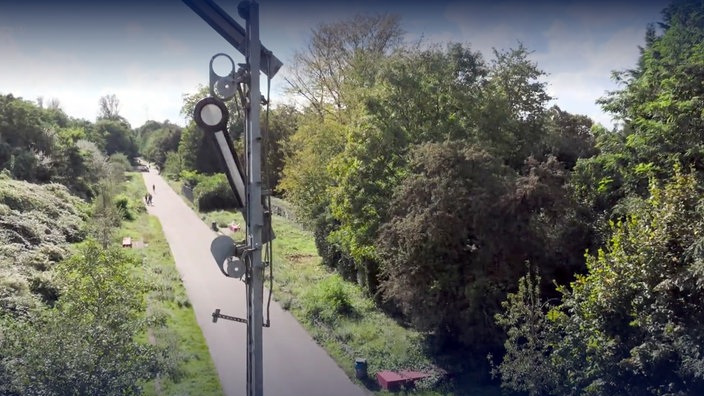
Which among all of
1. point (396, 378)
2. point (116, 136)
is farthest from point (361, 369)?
point (116, 136)

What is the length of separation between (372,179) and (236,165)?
34.2ft

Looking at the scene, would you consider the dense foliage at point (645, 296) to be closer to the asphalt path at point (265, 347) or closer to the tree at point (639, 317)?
the tree at point (639, 317)

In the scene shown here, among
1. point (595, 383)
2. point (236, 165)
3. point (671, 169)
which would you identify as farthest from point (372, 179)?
Result: point (236, 165)

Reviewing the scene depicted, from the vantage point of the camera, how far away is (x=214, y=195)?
1340 inches

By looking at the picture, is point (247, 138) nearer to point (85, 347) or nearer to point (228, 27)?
point (228, 27)

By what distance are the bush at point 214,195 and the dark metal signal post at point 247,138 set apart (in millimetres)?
30060

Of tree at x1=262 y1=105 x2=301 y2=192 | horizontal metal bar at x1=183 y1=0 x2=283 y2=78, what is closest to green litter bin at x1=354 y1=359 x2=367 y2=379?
horizontal metal bar at x1=183 y1=0 x2=283 y2=78

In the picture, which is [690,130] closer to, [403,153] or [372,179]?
[403,153]

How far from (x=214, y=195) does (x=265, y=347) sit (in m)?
23.0

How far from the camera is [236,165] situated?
4.15m

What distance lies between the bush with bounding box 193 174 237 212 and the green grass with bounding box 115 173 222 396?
1033cm

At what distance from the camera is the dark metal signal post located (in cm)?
390

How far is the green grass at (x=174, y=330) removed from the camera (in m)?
9.63

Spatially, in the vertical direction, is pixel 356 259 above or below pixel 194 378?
above
